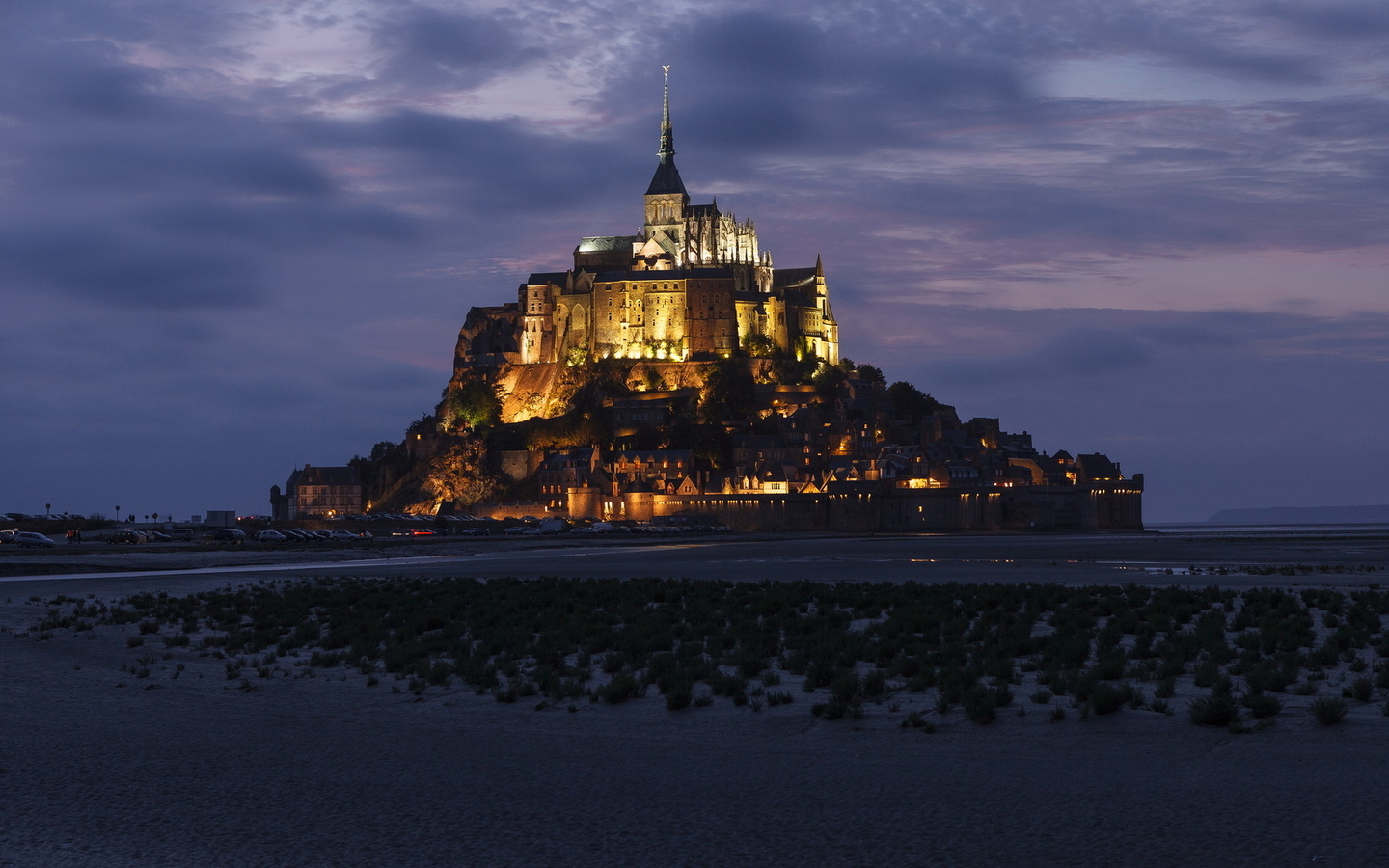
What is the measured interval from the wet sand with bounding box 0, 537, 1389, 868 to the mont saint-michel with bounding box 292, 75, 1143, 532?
134076 millimetres

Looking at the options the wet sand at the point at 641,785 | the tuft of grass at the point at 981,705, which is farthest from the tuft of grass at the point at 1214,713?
the tuft of grass at the point at 981,705

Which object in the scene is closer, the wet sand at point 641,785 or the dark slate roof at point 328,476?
the wet sand at point 641,785

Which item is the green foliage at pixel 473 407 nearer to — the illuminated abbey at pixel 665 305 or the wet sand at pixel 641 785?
the illuminated abbey at pixel 665 305

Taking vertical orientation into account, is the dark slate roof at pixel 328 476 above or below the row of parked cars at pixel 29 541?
above

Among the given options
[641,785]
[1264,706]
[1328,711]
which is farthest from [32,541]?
[1328,711]

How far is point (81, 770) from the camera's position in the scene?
1366cm

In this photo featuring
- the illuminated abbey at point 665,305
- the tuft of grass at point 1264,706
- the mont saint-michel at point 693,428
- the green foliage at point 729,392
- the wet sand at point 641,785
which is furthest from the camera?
the illuminated abbey at point 665,305

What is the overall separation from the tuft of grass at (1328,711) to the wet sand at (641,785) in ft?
0.73

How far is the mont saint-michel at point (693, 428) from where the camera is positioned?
15425 centimetres

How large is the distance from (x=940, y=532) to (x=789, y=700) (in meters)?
133

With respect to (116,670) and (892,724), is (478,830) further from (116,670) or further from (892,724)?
(116,670)

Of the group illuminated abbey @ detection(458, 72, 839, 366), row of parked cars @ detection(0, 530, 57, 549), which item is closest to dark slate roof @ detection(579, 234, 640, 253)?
illuminated abbey @ detection(458, 72, 839, 366)

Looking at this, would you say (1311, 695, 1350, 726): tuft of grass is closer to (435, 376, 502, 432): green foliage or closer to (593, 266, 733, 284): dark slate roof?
(593, 266, 733, 284): dark slate roof

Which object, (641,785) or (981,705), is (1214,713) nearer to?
(981,705)
